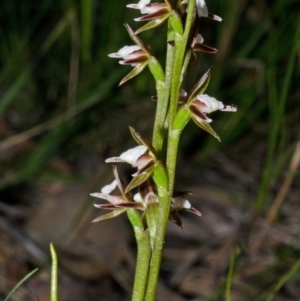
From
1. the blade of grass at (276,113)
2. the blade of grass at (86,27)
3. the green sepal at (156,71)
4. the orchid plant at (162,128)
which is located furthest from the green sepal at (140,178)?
the blade of grass at (86,27)

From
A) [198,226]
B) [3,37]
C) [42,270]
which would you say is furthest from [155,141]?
[3,37]

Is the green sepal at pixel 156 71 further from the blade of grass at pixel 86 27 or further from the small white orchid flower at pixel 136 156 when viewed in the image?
the blade of grass at pixel 86 27

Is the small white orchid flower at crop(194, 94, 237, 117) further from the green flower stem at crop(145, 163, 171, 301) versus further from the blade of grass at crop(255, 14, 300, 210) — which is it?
the blade of grass at crop(255, 14, 300, 210)

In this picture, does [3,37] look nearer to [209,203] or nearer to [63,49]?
[63,49]

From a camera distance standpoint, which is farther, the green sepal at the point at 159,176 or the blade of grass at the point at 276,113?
the blade of grass at the point at 276,113

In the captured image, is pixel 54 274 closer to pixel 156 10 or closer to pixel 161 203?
pixel 161 203

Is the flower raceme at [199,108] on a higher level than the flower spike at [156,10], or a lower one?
lower

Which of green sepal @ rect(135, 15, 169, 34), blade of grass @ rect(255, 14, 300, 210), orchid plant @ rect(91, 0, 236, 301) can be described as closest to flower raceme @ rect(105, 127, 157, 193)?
orchid plant @ rect(91, 0, 236, 301)
